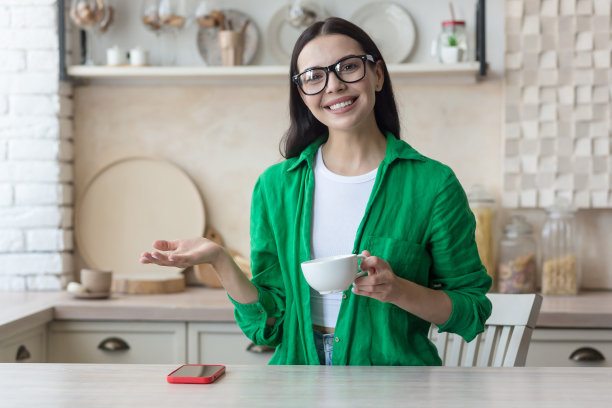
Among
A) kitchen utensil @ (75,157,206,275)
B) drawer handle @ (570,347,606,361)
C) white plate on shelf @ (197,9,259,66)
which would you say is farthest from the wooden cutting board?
drawer handle @ (570,347,606,361)

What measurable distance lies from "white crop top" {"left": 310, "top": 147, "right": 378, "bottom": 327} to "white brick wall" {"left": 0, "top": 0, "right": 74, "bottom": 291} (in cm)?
144

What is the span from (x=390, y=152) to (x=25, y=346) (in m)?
1.29

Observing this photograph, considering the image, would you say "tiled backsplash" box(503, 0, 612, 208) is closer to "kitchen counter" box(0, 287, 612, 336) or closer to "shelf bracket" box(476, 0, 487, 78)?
"shelf bracket" box(476, 0, 487, 78)

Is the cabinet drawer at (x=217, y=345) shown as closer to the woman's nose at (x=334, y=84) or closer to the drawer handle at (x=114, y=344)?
the drawer handle at (x=114, y=344)

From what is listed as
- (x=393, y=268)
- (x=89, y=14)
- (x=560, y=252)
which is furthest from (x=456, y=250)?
(x=89, y=14)

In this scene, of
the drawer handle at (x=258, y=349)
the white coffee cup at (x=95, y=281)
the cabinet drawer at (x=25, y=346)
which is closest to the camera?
the cabinet drawer at (x=25, y=346)

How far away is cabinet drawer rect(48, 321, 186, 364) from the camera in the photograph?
87.4 inches

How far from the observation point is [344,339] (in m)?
1.37

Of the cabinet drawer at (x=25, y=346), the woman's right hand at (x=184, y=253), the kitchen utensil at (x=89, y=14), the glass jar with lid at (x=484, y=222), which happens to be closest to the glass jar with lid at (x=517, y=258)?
the glass jar with lid at (x=484, y=222)

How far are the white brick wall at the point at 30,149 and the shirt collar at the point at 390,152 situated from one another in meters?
1.36

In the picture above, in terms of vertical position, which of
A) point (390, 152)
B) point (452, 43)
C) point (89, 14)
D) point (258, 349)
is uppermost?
point (89, 14)

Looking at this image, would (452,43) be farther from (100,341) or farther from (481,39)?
(100,341)

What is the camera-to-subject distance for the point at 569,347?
2094 millimetres

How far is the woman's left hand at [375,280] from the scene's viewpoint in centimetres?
117
